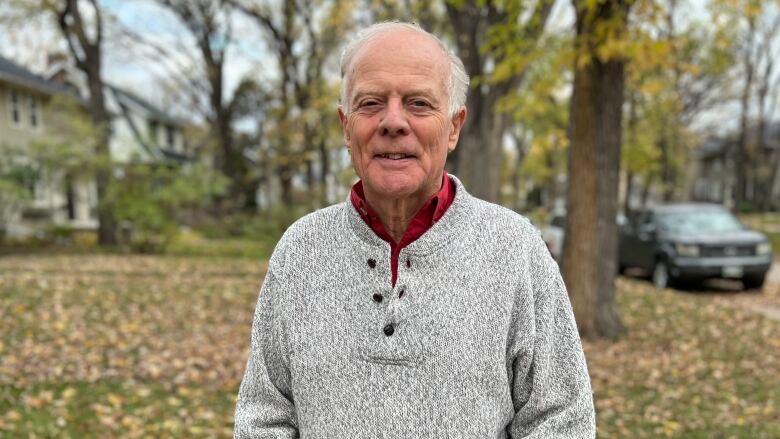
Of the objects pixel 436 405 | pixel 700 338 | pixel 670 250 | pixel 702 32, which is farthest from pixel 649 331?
pixel 702 32

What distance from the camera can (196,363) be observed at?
21.1ft

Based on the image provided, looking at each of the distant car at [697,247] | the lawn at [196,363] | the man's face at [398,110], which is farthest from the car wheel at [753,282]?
A: the man's face at [398,110]

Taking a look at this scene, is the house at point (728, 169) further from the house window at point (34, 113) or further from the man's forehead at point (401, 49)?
the man's forehead at point (401, 49)

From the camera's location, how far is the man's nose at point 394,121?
1486 millimetres

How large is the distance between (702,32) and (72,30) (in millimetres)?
21285

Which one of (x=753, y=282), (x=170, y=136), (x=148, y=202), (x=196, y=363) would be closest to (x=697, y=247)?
(x=753, y=282)

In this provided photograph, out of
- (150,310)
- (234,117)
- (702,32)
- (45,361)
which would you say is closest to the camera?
(45,361)

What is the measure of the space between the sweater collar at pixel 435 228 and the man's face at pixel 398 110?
0.10 meters

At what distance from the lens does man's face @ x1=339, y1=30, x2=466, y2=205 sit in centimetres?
151

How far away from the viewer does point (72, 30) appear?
18.2m

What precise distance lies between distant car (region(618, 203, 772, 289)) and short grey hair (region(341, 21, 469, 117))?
11.5 m

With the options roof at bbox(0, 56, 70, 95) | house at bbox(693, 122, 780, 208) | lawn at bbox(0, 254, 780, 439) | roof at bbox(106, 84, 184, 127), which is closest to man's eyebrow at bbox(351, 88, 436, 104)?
lawn at bbox(0, 254, 780, 439)

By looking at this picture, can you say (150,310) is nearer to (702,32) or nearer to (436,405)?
(436,405)

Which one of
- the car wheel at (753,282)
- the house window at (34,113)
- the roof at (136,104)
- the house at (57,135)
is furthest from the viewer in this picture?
the roof at (136,104)
